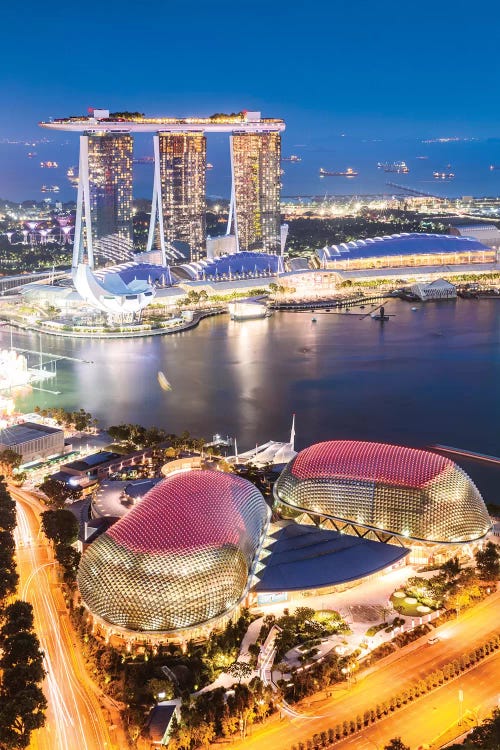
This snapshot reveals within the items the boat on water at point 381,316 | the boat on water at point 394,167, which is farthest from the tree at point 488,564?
the boat on water at point 394,167

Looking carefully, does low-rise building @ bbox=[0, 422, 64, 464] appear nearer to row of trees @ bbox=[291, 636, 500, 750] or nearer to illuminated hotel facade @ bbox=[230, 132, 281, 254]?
row of trees @ bbox=[291, 636, 500, 750]

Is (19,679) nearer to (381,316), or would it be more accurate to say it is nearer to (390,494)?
(390,494)

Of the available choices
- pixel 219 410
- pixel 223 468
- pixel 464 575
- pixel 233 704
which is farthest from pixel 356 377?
pixel 233 704

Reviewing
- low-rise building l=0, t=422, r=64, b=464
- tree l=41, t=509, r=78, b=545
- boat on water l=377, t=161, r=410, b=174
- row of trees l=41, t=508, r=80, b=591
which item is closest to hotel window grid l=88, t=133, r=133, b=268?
low-rise building l=0, t=422, r=64, b=464

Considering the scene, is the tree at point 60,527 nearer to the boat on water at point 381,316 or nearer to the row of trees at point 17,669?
the row of trees at point 17,669

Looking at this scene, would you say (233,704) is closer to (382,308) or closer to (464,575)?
(464,575)

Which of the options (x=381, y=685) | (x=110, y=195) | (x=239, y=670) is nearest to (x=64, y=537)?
(x=239, y=670)
